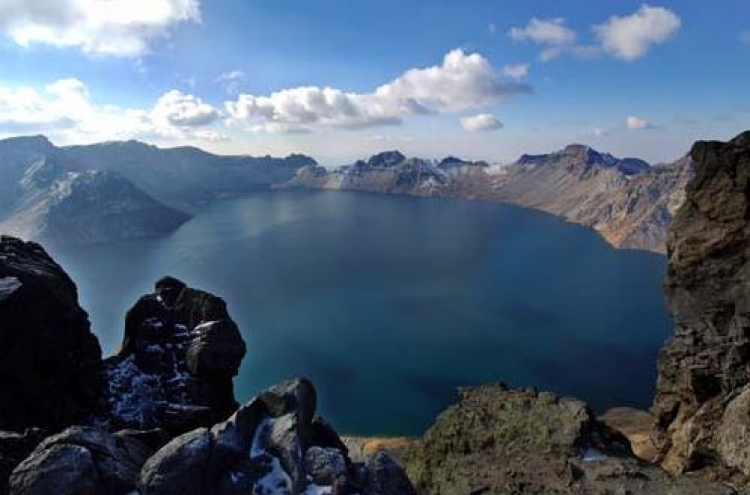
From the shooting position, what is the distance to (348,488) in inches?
1188

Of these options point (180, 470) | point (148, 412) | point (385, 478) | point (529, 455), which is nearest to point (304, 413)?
point (385, 478)

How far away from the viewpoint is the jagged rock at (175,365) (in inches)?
2313

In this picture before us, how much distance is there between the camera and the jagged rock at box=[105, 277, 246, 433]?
5875 cm

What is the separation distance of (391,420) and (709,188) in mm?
87987

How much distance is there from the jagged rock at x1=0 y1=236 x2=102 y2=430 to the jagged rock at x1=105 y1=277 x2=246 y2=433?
3062 mm

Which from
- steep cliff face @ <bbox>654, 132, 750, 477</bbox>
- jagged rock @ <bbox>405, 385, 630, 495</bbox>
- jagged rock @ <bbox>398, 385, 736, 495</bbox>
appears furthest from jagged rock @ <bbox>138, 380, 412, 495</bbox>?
steep cliff face @ <bbox>654, 132, 750, 477</bbox>

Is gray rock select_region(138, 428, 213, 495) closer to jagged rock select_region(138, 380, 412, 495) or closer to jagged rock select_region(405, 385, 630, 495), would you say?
jagged rock select_region(138, 380, 412, 495)

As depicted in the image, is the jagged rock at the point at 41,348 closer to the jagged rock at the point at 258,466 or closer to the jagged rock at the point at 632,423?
the jagged rock at the point at 258,466

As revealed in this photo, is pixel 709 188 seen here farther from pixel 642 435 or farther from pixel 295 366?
pixel 295 366

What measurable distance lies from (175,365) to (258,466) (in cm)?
3523

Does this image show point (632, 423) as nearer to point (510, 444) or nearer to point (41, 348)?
point (510, 444)

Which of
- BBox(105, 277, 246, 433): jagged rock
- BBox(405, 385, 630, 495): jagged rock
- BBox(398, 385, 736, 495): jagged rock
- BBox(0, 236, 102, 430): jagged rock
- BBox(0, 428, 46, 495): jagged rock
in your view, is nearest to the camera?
BBox(0, 428, 46, 495): jagged rock

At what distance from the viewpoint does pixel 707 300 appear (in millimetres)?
65750

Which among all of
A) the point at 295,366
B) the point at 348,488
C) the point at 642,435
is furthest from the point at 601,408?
the point at 348,488
